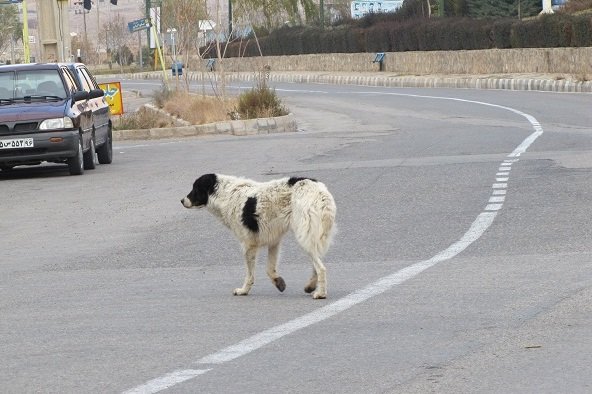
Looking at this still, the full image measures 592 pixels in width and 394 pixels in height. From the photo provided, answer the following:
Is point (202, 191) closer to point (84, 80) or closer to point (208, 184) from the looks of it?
point (208, 184)

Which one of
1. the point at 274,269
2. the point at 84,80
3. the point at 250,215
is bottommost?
the point at 274,269

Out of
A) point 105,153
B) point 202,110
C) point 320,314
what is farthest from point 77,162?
point 320,314

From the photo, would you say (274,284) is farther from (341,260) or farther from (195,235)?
(195,235)

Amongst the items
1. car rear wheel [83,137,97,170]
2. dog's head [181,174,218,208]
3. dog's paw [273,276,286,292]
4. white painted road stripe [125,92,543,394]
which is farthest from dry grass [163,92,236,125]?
dog's paw [273,276,286,292]

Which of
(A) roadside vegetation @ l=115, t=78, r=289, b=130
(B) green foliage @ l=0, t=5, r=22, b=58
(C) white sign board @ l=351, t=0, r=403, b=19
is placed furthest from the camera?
(B) green foliage @ l=0, t=5, r=22, b=58

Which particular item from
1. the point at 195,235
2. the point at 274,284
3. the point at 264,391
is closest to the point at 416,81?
the point at 195,235

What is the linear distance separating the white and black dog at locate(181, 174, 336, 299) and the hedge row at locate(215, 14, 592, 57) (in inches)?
Result: 1517

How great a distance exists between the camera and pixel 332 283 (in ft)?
32.2

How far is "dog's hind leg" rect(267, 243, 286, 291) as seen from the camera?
946 cm

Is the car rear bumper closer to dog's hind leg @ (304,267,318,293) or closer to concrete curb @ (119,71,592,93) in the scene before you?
dog's hind leg @ (304,267,318,293)

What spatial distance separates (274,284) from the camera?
959 centimetres

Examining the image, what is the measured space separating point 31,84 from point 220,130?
887 cm

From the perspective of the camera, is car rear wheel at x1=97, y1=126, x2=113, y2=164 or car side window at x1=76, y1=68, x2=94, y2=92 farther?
car rear wheel at x1=97, y1=126, x2=113, y2=164

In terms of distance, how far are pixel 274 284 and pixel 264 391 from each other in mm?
3183
